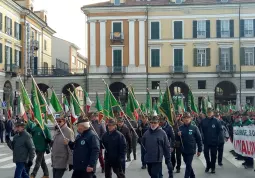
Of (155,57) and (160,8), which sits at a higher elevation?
(160,8)

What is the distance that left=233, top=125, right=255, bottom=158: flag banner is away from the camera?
563 inches

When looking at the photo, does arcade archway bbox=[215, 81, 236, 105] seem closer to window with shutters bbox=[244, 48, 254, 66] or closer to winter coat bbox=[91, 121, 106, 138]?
window with shutters bbox=[244, 48, 254, 66]

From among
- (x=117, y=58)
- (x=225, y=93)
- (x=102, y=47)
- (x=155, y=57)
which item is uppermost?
(x=102, y=47)

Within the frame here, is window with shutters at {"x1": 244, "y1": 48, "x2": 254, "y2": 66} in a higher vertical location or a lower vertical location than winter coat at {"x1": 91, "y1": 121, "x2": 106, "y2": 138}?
higher

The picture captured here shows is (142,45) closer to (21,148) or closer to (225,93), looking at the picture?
(225,93)

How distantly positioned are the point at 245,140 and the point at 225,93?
4091 centimetres

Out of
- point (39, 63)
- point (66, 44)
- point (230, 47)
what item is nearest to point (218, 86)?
point (230, 47)

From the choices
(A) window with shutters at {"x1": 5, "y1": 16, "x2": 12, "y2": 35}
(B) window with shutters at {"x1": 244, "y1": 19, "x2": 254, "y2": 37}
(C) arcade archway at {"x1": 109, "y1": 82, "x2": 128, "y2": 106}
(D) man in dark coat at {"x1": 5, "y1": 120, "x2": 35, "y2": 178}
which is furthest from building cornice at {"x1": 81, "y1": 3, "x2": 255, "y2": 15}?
(D) man in dark coat at {"x1": 5, "y1": 120, "x2": 35, "y2": 178}

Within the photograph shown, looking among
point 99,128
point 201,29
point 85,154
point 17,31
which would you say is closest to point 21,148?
point 85,154

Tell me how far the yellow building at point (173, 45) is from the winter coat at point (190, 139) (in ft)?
136

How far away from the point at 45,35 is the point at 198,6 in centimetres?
2153

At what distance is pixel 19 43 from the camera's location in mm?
53719

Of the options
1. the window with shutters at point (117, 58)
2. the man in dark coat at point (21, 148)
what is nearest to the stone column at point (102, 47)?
the window with shutters at point (117, 58)

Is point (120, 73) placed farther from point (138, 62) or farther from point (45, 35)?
point (45, 35)
